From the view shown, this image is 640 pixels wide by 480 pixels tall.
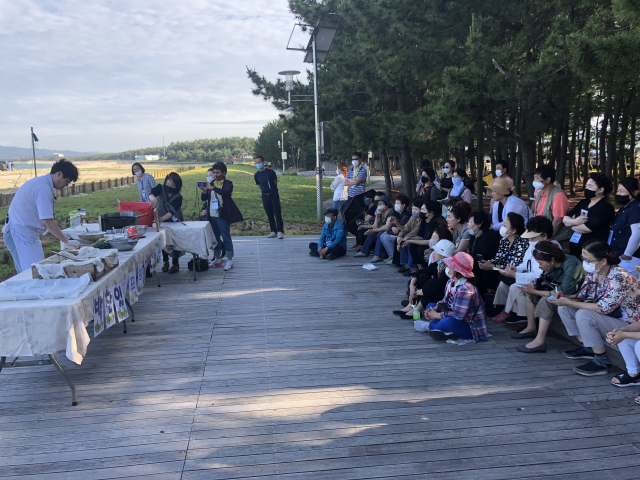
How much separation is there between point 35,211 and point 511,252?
494 cm

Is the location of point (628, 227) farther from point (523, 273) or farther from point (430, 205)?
point (430, 205)

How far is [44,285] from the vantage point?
3730 mm

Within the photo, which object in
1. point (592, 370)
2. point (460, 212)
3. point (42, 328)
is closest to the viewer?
point (42, 328)

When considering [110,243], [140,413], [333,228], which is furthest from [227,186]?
[140,413]

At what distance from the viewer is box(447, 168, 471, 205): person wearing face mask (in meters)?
7.61

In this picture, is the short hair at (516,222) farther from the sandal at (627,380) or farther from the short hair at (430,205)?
the sandal at (627,380)

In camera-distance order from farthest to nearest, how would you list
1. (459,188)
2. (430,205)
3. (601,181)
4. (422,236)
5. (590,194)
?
(459,188)
(422,236)
(430,205)
(590,194)
(601,181)

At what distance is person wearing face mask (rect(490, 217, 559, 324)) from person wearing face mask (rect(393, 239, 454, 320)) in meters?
0.62

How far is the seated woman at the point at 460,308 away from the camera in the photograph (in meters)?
4.53

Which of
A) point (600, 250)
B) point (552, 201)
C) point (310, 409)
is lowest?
point (310, 409)

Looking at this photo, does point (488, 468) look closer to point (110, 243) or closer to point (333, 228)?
point (110, 243)

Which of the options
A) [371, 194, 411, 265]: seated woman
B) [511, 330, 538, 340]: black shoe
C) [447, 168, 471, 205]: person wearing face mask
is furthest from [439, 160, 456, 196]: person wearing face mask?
[511, 330, 538, 340]: black shoe

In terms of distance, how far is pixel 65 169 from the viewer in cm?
462

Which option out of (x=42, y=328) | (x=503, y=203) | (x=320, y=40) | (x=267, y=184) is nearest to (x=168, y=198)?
(x=267, y=184)
